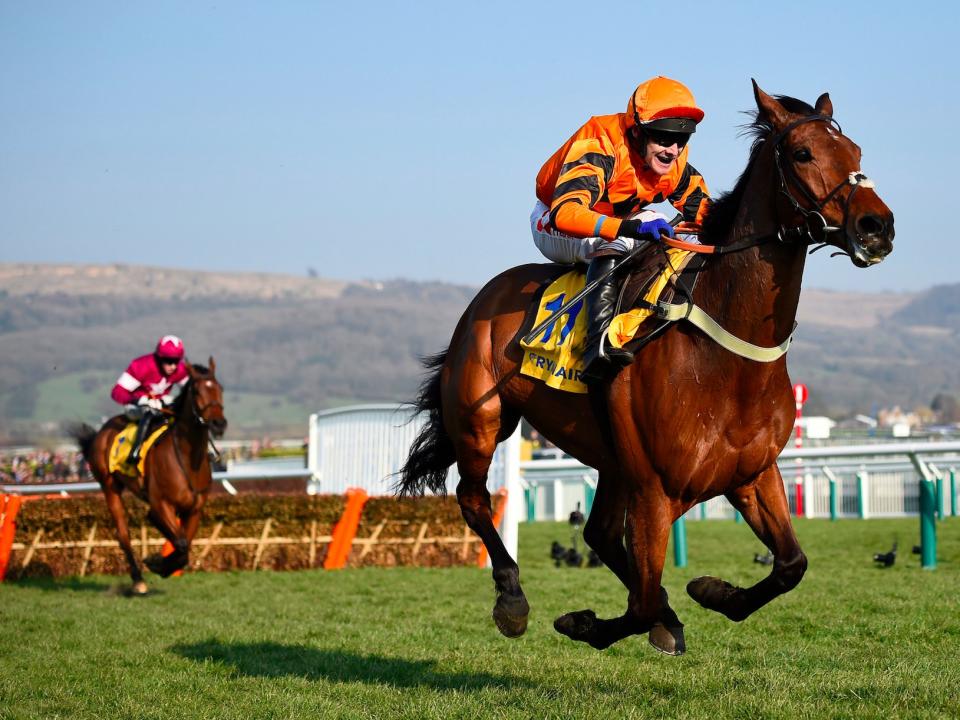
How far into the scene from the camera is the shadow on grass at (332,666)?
19.3 ft

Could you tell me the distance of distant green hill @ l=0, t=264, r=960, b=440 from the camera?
133m

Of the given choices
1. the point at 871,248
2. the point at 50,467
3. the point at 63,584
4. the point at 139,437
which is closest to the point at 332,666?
the point at 871,248

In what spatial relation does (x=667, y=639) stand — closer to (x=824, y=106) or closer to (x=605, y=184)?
(x=605, y=184)

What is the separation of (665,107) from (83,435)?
10.2 m

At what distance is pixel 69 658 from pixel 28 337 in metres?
152

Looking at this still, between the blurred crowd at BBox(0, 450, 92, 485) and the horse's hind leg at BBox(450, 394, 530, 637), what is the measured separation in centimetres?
2017

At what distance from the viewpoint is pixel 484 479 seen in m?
6.13

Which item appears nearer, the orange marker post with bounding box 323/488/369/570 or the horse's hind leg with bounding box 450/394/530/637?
the horse's hind leg with bounding box 450/394/530/637

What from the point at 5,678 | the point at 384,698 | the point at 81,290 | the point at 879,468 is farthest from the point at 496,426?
the point at 81,290

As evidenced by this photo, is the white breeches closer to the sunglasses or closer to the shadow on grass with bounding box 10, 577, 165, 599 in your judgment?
the sunglasses

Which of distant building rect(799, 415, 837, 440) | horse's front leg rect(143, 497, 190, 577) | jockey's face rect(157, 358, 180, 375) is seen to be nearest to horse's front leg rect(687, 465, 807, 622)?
horse's front leg rect(143, 497, 190, 577)

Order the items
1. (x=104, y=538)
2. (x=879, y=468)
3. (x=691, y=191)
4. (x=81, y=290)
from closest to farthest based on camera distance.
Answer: (x=691, y=191)
(x=104, y=538)
(x=879, y=468)
(x=81, y=290)

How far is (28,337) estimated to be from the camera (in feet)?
489

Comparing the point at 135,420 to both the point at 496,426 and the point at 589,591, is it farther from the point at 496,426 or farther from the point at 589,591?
the point at 496,426
